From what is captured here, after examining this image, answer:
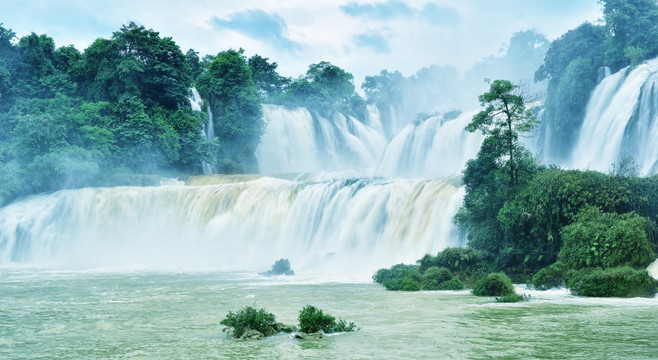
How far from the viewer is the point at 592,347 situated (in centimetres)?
1025

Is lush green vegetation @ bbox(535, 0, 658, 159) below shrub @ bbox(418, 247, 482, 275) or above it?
above

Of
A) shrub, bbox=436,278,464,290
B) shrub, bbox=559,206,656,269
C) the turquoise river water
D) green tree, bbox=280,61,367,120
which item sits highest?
green tree, bbox=280,61,367,120

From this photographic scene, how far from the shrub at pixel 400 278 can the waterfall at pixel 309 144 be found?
3972 centimetres

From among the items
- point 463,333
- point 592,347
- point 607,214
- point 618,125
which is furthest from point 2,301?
point 618,125

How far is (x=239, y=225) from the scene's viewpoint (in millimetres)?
36750

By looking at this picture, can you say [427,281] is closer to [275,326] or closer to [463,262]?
[463,262]

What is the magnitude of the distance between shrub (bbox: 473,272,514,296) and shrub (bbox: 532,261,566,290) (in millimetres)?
1371

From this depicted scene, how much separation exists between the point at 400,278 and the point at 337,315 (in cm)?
602

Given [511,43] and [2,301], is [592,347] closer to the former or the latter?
[2,301]

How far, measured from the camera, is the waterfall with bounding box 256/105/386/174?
211 feet

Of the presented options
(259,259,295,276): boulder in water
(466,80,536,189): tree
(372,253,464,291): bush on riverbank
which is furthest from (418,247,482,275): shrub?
(259,259,295,276): boulder in water

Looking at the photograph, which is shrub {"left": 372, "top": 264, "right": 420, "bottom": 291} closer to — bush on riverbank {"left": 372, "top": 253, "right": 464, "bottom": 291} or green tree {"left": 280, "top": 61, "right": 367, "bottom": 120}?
bush on riverbank {"left": 372, "top": 253, "right": 464, "bottom": 291}

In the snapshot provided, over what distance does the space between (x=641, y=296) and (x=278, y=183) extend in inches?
955

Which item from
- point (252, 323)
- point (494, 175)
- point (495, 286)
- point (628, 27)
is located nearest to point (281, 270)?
point (494, 175)
